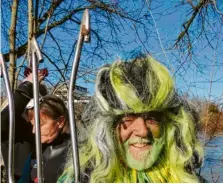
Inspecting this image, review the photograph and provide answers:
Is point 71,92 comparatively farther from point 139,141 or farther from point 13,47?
point 13,47

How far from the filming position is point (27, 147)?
106cm

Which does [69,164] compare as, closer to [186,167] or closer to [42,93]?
[186,167]

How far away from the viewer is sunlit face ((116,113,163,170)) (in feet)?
2.63

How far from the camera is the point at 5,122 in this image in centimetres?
103

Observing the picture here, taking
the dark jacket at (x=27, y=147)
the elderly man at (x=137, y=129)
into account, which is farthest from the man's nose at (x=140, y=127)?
the dark jacket at (x=27, y=147)

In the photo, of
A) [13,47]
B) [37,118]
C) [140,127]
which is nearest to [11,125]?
[37,118]

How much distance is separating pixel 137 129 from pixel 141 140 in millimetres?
22

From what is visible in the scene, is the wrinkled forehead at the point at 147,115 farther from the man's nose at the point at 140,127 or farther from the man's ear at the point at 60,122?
the man's ear at the point at 60,122

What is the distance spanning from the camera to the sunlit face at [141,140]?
31.6 inches

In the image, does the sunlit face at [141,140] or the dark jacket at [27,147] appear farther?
the dark jacket at [27,147]

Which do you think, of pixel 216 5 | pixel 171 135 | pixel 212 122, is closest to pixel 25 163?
pixel 171 135

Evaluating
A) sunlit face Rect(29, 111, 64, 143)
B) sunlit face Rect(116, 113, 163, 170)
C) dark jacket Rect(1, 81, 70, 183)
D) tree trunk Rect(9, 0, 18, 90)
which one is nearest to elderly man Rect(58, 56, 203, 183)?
sunlit face Rect(116, 113, 163, 170)

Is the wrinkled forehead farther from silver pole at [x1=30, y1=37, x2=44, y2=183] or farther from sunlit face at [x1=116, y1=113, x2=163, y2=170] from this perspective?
silver pole at [x1=30, y1=37, x2=44, y2=183]

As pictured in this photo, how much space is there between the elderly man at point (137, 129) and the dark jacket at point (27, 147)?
0.13 metres
